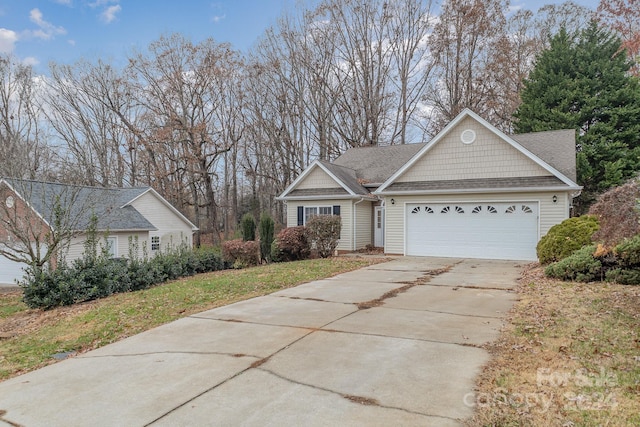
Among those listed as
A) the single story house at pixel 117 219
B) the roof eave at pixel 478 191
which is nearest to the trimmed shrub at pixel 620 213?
the roof eave at pixel 478 191

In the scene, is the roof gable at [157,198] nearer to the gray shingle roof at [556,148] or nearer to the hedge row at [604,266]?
the gray shingle roof at [556,148]

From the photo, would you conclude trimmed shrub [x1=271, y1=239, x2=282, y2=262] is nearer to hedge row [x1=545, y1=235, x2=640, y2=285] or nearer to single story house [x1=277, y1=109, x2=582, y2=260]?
single story house [x1=277, y1=109, x2=582, y2=260]

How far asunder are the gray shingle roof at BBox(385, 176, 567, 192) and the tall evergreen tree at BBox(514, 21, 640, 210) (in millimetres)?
8780

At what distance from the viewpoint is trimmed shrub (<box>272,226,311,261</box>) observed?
640 inches

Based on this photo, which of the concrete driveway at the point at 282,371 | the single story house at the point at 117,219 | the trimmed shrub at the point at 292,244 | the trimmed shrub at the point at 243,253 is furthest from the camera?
the single story house at the point at 117,219

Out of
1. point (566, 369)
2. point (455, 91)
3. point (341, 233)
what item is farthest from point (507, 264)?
point (455, 91)

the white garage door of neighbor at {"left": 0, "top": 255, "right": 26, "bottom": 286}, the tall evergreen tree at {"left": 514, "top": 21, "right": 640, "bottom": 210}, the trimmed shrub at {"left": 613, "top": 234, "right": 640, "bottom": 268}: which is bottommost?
the white garage door of neighbor at {"left": 0, "top": 255, "right": 26, "bottom": 286}

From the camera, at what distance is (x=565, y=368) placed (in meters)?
4.25

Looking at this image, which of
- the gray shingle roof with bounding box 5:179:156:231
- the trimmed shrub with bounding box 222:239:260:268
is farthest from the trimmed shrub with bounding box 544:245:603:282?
the gray shingle roof with bounding box 5:179:156:231

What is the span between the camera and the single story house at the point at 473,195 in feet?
46.2

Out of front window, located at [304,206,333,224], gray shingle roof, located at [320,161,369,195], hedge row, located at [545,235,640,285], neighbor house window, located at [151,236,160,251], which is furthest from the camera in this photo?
neighbor house window, located at [151,236,160,251]

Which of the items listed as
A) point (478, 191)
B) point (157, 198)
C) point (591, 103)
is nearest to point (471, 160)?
point (478, 191)

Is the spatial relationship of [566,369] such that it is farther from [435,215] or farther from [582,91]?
[582,91]

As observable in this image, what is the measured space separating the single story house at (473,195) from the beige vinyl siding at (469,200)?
3 centimetres
